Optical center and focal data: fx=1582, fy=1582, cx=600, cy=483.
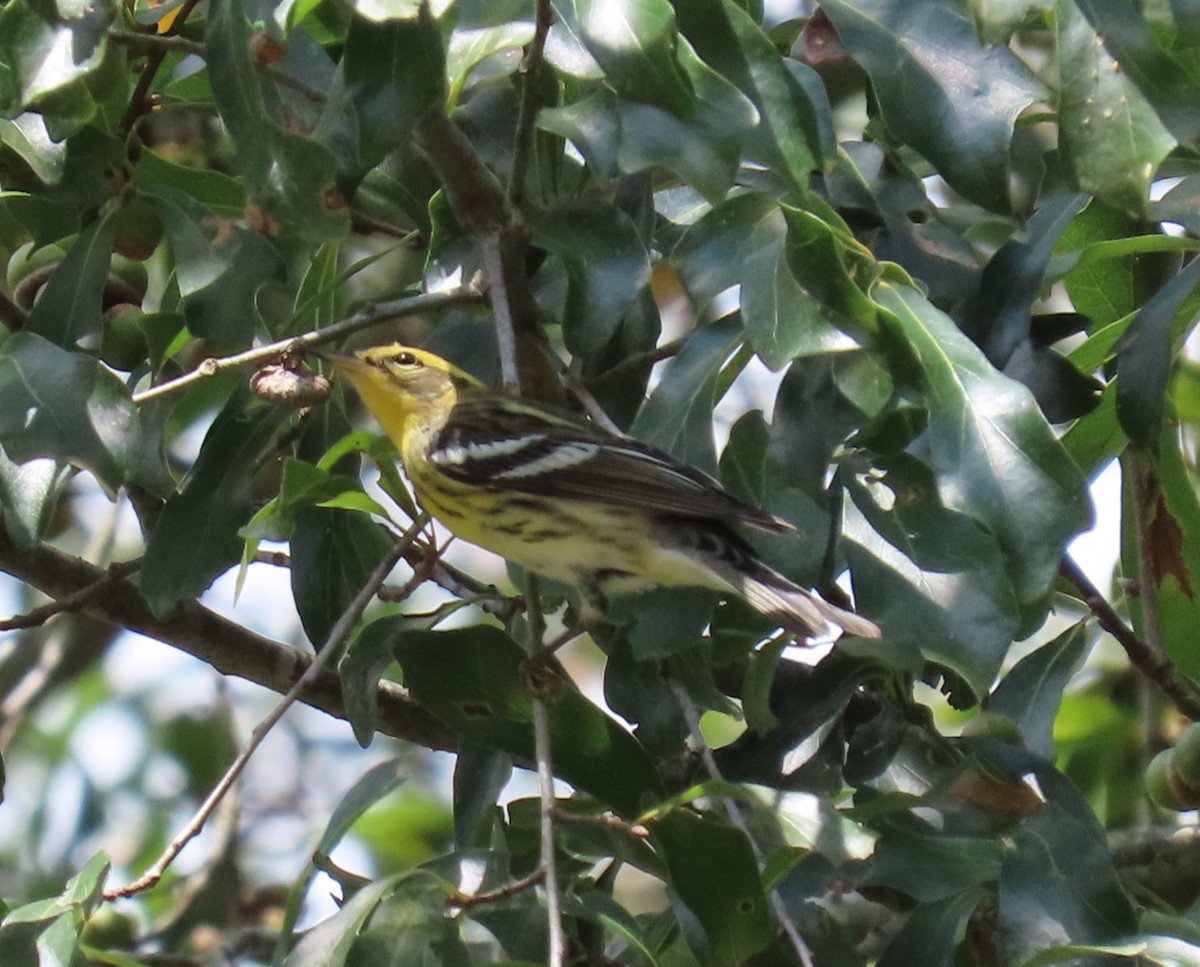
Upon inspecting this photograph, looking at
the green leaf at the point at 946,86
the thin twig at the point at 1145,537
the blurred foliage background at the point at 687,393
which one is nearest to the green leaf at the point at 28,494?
the blurred foliage background at the point at 687,393

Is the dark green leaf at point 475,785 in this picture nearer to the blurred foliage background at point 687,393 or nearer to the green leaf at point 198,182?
the blurred foliage background at point 687,393

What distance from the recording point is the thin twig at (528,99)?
74.2 inches

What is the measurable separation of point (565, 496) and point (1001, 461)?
3.89 feet


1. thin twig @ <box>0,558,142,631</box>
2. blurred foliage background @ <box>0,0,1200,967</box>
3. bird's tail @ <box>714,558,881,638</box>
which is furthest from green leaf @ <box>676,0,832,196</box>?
thin twig @ <box>0,558,142,631</box>

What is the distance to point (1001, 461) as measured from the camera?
1.86 metres

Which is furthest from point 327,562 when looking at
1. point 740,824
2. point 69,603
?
point 740,824

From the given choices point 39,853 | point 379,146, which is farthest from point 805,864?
point 39,853

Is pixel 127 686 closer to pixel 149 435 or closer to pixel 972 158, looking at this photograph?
pixel 149 435

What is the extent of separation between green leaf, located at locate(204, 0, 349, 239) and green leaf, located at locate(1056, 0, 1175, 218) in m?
0.91

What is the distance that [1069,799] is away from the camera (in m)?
2.12

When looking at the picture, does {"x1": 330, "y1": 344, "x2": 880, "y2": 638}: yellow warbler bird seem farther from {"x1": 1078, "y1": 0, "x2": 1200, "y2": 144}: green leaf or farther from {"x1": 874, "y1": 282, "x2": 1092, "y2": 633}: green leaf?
{"x1": 1078, "y1": 0, "x2": 1200, "y2": 144}: green leaf

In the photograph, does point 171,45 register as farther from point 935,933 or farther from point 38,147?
point 935,933

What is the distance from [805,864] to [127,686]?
4.19 metres

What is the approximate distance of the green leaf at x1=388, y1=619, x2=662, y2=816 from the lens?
222 cm
